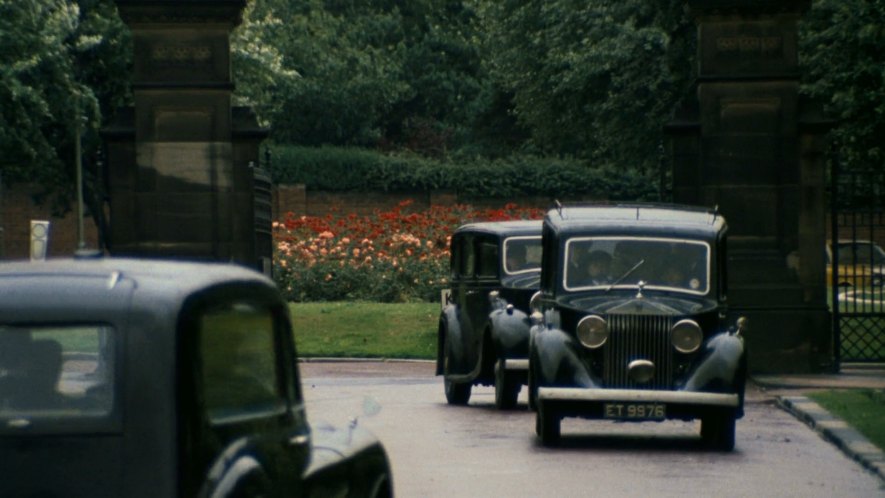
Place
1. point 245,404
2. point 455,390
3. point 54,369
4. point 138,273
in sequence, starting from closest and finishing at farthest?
point 54,369 < point 138,273 < point 245,404 < point 455,390

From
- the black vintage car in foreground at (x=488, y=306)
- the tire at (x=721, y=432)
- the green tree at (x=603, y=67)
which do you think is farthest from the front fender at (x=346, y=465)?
the green tree at (x=603, y=67)

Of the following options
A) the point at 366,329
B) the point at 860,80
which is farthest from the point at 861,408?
the point at 366,329

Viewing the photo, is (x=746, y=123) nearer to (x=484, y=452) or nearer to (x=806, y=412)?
(x=806, y=412)

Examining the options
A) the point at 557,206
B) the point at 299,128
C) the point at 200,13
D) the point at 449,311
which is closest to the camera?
the point at 557,206

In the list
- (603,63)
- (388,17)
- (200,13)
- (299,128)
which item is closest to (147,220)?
(200,13)

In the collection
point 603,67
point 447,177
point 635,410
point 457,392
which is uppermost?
point 603,67

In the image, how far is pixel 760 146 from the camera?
72.6 ft

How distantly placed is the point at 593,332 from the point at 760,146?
832cm

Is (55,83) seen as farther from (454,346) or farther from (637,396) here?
(637,396)

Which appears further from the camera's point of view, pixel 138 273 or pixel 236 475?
pixel 138 273

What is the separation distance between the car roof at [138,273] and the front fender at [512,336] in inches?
434

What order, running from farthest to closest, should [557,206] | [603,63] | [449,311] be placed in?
[603,63] < [449,311] < [557,206]

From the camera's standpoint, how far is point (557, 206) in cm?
1641

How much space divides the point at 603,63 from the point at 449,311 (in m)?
21.0
